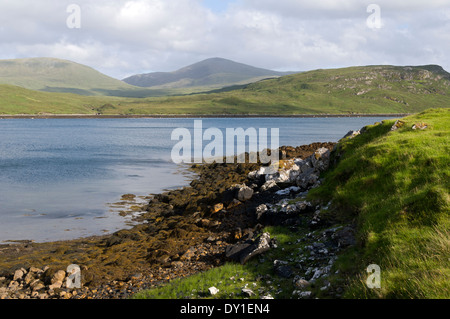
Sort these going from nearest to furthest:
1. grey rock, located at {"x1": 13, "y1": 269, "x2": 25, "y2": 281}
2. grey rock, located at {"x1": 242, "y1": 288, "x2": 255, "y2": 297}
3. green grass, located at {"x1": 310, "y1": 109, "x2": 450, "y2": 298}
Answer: green grass, located at {"x1": 310, "y1": 109, "x2": 450, "y2": 298} < grey rock, located at {"x1": 242, "y1": 288, "x2": 255, "y2": 297} < grey rock, located at {"x1": 13, "y1": 269, "x2": 25, "y2": 281}

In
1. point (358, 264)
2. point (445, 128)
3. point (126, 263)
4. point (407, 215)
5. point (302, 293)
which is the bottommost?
point (126, 263)

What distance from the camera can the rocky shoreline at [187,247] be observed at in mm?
15791

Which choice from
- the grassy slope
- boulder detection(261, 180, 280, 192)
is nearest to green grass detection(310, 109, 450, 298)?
the grassy slope

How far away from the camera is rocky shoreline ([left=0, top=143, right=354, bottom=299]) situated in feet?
51.8

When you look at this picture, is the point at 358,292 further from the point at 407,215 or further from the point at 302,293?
the point at 407,215

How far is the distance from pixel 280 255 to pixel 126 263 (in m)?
8.09

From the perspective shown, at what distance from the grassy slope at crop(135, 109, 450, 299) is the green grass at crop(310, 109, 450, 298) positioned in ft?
0.08

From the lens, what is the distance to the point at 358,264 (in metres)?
12.7

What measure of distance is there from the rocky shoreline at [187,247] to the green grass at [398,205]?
44.9 inches

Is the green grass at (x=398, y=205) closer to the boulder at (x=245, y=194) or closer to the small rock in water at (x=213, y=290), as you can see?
the small rock in water at (x=213, y=290)

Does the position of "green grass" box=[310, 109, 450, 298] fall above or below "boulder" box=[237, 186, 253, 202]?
above

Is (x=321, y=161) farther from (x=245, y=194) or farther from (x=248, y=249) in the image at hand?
(x=248, y=249)

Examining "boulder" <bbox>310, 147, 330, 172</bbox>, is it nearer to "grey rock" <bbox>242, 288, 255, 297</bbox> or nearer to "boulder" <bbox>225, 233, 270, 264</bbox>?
"boulder" <bbox>225, 233, 270, 264</bbox>
